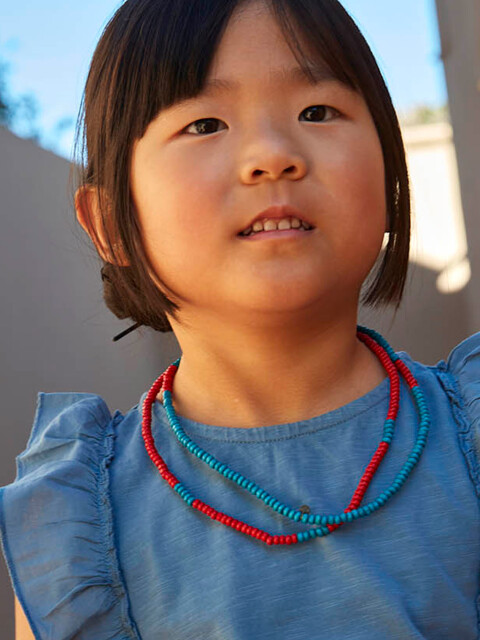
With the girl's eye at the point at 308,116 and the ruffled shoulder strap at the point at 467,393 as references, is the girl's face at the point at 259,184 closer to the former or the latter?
the girl's eye at the point at 308,116

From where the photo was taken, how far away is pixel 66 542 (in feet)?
3.54

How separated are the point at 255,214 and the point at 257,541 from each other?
423mm

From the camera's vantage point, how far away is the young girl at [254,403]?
1.01 metres

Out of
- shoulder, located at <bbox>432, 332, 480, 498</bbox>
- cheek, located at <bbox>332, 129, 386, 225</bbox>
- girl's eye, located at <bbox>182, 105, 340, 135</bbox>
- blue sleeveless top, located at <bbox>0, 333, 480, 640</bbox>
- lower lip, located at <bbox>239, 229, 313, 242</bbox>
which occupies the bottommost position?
blue sleeveless top, located at <bbox>0, 333, 480, 640</bbox>

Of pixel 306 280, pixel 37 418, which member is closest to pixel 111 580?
A: pixel 37 418

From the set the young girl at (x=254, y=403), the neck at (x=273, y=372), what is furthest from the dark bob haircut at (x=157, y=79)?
the neck at (x=273, y=372)

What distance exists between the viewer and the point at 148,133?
114 cm

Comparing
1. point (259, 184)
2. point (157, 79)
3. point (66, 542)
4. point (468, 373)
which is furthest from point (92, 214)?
point (468, 373)

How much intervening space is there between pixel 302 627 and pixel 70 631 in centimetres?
30

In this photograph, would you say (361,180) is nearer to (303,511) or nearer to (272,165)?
(272,165)

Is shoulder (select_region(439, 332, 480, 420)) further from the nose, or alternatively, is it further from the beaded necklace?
the nose

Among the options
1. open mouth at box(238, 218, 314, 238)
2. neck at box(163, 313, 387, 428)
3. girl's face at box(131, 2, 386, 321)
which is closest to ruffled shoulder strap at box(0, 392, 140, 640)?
neck at box(163, 313, 387, 428)

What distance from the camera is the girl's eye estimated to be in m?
1.09

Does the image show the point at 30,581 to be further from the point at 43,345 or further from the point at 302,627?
the point at 43,345
